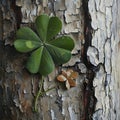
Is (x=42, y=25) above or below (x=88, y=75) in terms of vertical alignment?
above

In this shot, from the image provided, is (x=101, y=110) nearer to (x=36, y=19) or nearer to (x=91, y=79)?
(x=91, y=79)

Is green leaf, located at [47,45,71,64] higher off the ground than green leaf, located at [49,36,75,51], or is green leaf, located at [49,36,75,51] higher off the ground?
green leaf, located at [49,36,75,51]

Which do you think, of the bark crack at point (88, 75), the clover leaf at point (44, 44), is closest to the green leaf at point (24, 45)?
the clover leaf at point (44, 44)

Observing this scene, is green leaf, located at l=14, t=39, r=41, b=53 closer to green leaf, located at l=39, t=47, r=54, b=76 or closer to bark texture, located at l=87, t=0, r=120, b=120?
green leaf, located at l=39, t=47, r=54, b=76

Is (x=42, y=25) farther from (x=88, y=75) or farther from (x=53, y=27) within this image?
(x=88, y=75)

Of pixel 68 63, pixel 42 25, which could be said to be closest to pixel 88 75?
pixel 68 63

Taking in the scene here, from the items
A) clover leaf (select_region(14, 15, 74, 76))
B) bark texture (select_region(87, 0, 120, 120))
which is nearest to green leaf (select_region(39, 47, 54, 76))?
clover leaf (select_region(14, 15, 74, 76))

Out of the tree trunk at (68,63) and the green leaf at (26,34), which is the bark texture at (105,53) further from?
the green leaf at (26,34)
